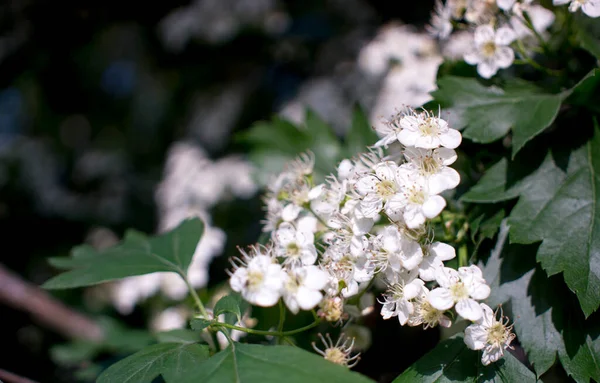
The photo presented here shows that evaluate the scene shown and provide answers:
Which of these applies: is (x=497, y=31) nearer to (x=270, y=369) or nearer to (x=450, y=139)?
(x=450, y=139)

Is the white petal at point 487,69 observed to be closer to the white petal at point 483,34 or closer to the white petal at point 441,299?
the white petal at point 483,34

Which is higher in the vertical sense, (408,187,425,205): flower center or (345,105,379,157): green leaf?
(408,187,425,205): flower center

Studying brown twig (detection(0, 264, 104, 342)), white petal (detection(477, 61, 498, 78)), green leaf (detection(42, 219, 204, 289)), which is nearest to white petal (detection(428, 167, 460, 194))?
white petal (detection(477, 61, 498, 78))

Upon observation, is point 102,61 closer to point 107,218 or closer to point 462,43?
point 107,218

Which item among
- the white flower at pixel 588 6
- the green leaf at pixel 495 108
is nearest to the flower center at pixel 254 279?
the green leaf at pixel 495 108

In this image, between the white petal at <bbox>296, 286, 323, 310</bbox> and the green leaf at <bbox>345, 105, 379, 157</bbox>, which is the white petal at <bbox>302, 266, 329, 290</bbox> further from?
the green leaf at <bbox>345, 105, 379, 157</bbox>

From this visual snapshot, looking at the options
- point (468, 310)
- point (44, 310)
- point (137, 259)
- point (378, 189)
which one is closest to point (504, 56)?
point (378, 189)
